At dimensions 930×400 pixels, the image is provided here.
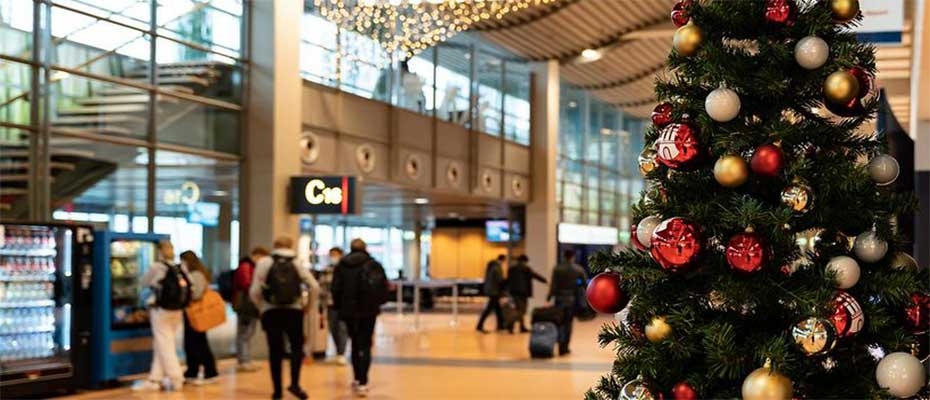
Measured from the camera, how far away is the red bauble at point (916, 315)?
304 centimetres

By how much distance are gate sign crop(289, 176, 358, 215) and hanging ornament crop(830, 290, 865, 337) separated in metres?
10.7

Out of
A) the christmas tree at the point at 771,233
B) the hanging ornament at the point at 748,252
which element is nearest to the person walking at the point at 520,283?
the christmas tree at the point at 771,233

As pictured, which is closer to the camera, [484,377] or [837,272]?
[837,272]

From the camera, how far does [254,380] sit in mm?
11070

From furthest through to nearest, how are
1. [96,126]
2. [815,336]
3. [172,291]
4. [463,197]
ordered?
[463,197]
[96,126]
[172,291]
[815,336]

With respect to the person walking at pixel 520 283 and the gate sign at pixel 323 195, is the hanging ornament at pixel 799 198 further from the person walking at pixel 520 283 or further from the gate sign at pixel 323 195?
the person walking at pixel 520 283

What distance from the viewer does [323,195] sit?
45.1 ft

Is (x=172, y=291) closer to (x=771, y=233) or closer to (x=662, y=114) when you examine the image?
(x=662, y=114)

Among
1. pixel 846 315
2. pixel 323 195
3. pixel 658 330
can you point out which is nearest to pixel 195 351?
pixel 323 195

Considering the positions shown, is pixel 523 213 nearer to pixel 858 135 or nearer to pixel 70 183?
pixel 70 183

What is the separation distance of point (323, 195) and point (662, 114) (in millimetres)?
10674

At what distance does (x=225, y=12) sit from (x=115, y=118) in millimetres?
2366

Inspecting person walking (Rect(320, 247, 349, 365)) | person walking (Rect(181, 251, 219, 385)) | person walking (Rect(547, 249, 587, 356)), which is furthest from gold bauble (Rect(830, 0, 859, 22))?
person walking (Rect(547, 249, 587, 356))

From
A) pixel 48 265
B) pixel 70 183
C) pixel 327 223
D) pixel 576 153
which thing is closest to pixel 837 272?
pixel 48 265
